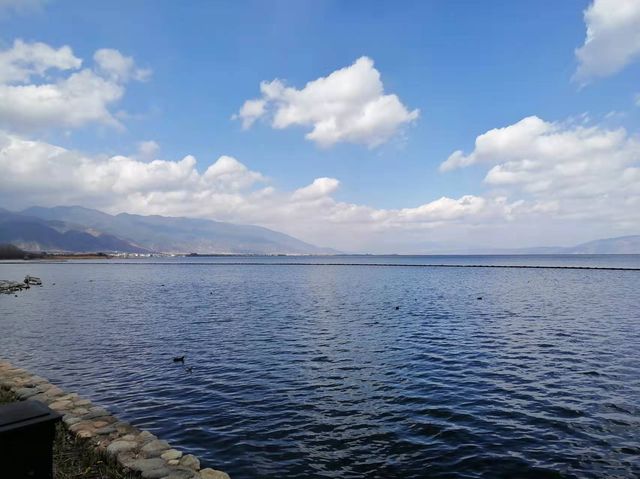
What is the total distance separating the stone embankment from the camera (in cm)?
1248

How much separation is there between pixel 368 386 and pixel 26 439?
58.8 feet

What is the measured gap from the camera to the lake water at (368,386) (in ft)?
48.9

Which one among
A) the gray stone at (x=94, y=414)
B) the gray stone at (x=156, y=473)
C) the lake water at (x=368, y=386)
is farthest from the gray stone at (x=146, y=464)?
the gray stone at (x=94, y=414)

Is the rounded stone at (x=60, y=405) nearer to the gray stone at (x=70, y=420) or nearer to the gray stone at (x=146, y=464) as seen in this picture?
the gray stone at (x=70, y=420)

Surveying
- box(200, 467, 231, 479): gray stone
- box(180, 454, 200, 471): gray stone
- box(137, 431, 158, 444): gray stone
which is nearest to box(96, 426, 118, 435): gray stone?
box(137, 431, 158, 444): gray stone

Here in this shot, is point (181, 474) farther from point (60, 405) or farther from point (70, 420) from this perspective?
point (60, 405)

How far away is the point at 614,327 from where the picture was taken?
40.2 m

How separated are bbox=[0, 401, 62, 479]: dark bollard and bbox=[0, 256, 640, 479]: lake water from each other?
724 centimetres

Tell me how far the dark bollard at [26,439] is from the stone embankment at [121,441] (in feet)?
16.1

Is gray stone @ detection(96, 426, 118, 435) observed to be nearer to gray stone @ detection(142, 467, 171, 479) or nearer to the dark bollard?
gray stone @ detection(142, 467, 171, 479)

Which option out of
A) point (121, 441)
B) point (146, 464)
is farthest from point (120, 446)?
point (146, 464)

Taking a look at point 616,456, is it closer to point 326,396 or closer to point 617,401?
point 617,401

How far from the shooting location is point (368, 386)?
22891mm

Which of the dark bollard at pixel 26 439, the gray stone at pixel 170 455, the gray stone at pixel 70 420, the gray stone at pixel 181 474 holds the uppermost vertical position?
the dark bollard at pixel 26 439
